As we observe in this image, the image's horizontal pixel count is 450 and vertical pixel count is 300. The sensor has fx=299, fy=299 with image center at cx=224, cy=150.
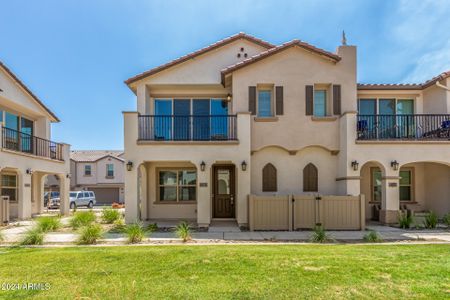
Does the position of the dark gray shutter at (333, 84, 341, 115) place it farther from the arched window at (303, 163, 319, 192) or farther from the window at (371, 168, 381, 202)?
the window at (371, 168, 381, 202)

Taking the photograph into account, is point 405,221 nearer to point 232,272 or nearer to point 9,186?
point 232,272

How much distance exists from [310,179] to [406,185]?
536cm

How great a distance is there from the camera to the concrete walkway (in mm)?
9805

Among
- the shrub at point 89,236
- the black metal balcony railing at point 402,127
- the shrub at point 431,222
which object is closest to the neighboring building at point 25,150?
the shrub at point 89,236

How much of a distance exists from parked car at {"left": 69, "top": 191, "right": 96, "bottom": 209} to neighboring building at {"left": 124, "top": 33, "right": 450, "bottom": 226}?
824 inches

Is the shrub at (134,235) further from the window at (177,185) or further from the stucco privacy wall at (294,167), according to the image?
the stucco privacy wall at (294,167)

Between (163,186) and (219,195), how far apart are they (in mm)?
2892

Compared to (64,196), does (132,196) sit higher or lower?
higher

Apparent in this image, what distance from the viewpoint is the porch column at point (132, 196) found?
1245 cm

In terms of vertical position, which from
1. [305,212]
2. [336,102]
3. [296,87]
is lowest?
[305,212]

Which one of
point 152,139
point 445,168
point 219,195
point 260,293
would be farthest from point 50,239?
point 445,168

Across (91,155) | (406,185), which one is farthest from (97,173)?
(406,185)

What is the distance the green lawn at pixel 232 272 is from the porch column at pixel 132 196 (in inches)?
167

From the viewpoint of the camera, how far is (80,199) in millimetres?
32312
